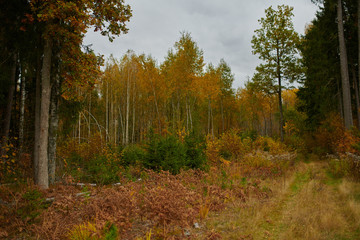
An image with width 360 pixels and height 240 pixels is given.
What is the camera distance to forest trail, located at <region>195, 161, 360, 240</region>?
363 centimetres

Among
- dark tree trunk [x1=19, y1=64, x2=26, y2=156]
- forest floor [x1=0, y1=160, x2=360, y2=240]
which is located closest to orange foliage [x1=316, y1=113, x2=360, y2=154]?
forest floor [x1=0, y1=160, x2=360, y2=240]

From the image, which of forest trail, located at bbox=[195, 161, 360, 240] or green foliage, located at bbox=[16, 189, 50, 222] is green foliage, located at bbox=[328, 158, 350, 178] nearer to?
forest trail, located at bbox=[195, 161, 360, 240]

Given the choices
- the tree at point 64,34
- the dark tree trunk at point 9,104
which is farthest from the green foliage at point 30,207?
the dark tree trunk at point 9,104

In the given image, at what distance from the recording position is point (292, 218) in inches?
171

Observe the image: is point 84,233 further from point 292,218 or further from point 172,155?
point 172,155

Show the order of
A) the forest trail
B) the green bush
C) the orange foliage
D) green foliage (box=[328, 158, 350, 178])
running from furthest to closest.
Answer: the orange foliage, the green bush, green foliage (box=[328, 158, 350, 178]), the forest trail

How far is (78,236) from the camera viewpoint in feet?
10.1

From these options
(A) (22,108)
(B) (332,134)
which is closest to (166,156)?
(A) (22,108)

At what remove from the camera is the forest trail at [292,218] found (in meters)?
3.63

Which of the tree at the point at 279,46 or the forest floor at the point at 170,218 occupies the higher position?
the tree at the point at 279,46

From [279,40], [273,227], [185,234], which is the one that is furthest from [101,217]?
[279,40]

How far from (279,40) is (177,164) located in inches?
573

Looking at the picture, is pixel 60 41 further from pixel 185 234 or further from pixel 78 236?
pixel 185 234

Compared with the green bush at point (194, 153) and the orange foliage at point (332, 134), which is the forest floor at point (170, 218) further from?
the orange foliage at point (332, 134)
